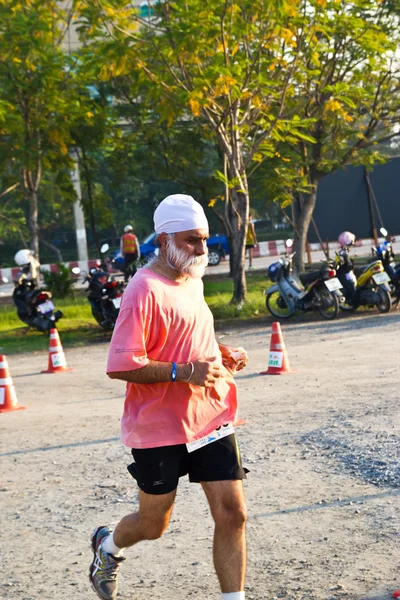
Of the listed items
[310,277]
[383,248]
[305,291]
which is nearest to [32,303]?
[305,291]

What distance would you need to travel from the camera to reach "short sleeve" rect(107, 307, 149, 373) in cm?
418

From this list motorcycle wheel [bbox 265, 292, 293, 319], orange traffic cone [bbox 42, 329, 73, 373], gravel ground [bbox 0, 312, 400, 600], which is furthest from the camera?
motorcycle wheel [bbox 265, 292, 293, 319]

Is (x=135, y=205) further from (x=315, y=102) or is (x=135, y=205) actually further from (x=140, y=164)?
(x=315, y=102)

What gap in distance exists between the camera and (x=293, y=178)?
23297mm


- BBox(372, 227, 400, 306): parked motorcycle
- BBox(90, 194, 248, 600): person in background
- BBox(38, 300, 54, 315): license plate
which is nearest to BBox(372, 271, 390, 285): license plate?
BBox(372, 227, 400, 306): parked motorcycle

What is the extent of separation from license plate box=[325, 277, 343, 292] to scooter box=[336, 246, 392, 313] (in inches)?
17.3

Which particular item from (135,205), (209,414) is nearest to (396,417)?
(209,414)

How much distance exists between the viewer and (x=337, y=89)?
18.6 metres

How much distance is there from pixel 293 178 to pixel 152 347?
19.4 metres

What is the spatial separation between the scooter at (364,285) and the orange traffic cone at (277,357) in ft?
18.8

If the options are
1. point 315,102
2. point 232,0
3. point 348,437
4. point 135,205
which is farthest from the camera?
point 135,205

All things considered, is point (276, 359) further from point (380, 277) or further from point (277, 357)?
point (380, 277)

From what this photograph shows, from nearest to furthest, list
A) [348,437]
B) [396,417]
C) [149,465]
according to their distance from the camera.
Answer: [149,465], [348,437], [396,417]

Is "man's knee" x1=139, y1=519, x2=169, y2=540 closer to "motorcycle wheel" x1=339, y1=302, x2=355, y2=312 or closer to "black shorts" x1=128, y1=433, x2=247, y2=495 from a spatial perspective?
"black shorts" x1=128, y1=433, x2=247, y2=495
